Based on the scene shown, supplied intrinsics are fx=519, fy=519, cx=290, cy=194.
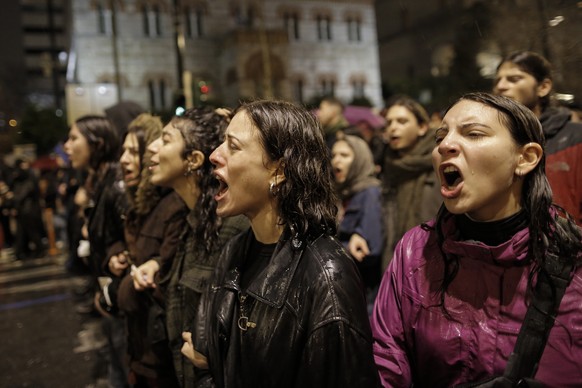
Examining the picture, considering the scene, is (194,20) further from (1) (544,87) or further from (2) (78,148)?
(1) (544,87)

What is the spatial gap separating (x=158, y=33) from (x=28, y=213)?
27.9 m

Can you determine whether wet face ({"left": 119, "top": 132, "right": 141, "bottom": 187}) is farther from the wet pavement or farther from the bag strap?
the bag strap

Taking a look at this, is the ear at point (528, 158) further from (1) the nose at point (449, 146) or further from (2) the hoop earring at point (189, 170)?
(2) the hoop earring at point (189, 170)

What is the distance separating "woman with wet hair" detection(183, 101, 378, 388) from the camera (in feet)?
6.06

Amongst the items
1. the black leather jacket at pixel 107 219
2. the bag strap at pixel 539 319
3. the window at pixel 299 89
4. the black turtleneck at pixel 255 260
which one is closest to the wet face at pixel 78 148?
the black leather jacket at pixel 107 219

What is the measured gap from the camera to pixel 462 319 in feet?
5.79

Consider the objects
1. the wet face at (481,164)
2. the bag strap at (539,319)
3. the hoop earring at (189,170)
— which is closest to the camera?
the bag strap at (539,319)

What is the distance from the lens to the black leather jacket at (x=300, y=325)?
A: 183 cm

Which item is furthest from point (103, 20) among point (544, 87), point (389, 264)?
point (389, 264)

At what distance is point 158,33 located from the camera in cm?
3703

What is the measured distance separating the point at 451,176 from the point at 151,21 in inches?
1519

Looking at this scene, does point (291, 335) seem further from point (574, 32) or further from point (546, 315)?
point (574, 32)

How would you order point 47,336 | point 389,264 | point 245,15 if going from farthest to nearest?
point 245,15 → point 47,336 → point 389,264

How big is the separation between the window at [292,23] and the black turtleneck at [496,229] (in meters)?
40.2
